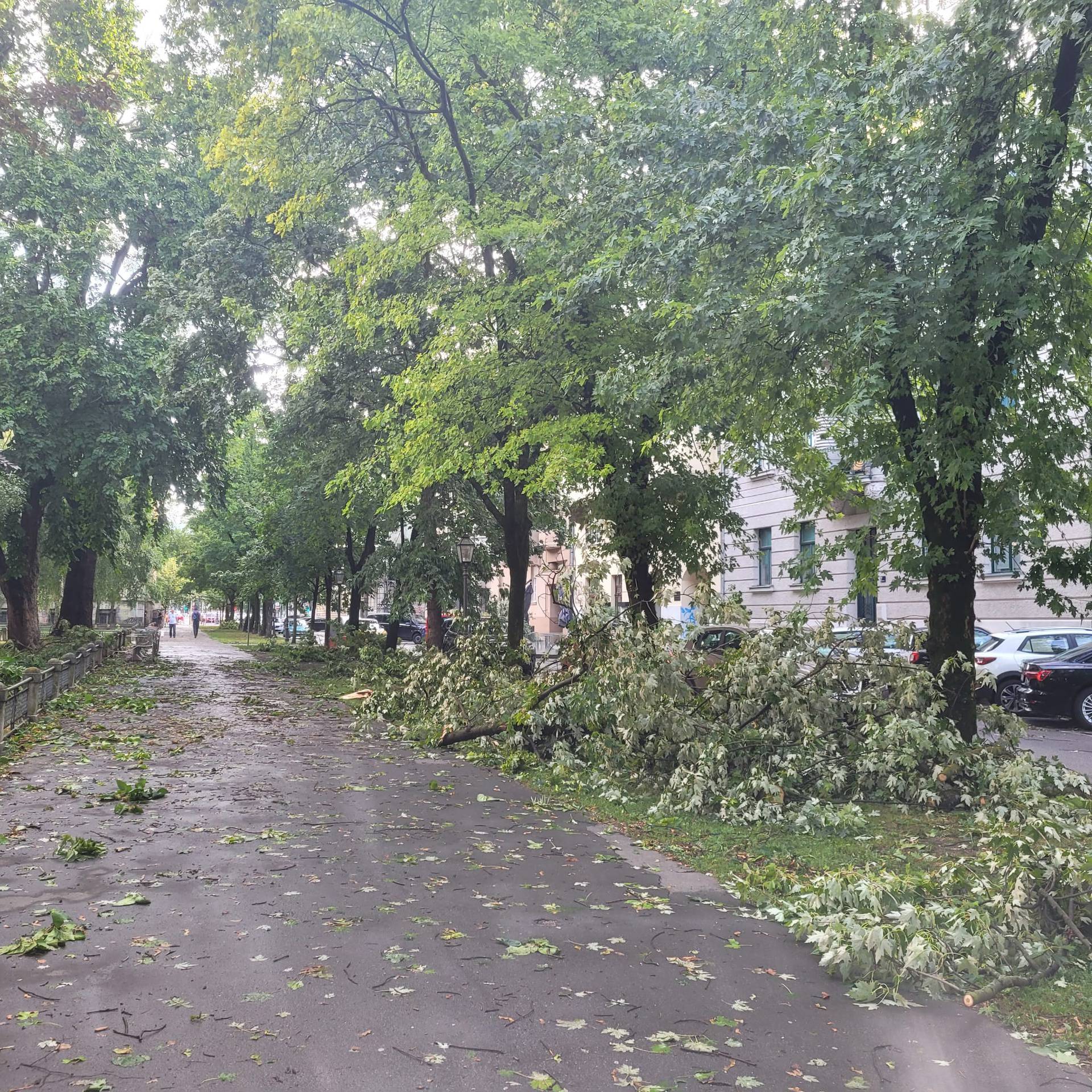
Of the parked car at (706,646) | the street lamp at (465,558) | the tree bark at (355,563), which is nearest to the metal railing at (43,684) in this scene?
the tree bark at (355,563)

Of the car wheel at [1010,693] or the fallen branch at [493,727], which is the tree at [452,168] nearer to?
the fallen branch at [493,727]

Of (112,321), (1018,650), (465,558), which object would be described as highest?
(112,321)

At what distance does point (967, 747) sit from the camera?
31.0 ft

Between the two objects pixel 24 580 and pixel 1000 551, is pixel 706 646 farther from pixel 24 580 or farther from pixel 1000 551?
pixel 24 580

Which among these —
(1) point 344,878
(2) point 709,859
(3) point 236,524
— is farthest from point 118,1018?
(3) point 236,524

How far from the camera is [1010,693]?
1786 cm

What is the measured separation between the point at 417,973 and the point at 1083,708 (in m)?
15.3

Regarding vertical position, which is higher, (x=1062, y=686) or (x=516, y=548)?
(x=516, y=548)

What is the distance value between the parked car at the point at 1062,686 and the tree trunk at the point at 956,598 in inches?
314

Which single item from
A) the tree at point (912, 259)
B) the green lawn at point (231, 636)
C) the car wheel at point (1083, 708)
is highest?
the tree at point (912, 259)

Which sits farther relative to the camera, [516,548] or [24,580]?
[24,580]

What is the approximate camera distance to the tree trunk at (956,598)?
386 inches

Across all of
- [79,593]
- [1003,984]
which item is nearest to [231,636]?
[79,593]

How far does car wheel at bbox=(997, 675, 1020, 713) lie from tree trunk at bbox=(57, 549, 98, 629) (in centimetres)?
2745
